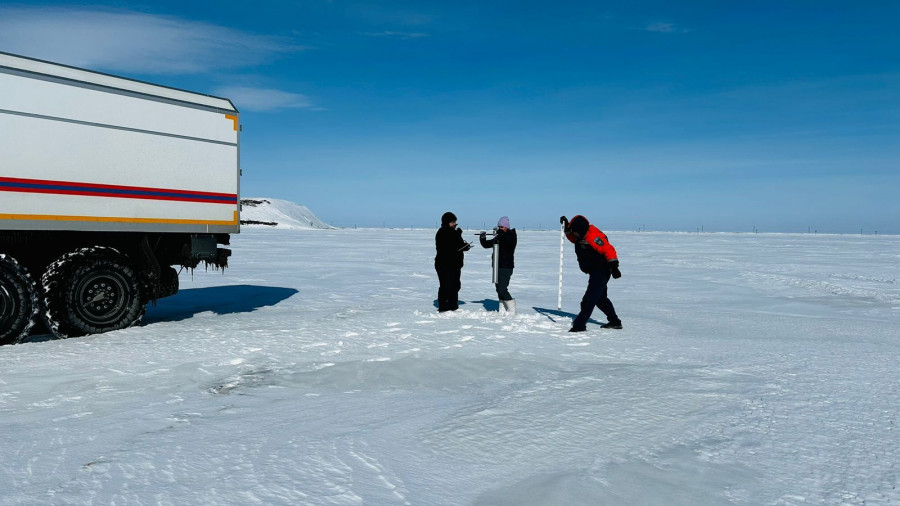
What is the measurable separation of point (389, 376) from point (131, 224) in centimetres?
494

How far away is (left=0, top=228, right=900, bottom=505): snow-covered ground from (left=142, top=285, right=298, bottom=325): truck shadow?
0.38 m

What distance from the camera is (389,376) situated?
612 cm

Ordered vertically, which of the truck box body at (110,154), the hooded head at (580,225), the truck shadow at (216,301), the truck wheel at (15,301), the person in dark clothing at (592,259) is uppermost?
the truck box body at (110,154)

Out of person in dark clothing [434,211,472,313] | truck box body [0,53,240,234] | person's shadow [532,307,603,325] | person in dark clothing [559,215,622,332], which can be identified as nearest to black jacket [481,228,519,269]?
person in dark clothing [434,211,472,313]

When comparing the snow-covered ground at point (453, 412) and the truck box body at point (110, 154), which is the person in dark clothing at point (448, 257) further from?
the truck box body at point (110, 154)

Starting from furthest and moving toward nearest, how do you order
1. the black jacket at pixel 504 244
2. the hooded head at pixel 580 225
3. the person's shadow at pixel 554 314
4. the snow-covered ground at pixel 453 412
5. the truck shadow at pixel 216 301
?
the truck shadow at pixel 216 301 < the person's shadow at pixel 554 314 < the black jacket at pixel 504 244 < the hooded head at pixel 580 225 < the snow-covered ground at pixel 453 412

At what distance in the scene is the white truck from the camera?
7.59 meters

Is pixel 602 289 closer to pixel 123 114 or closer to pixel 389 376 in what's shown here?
pixel 389 376

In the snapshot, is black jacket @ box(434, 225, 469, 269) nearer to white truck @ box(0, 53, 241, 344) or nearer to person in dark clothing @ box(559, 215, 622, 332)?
person in dark clothing @ box(559, 215, 622, 332)

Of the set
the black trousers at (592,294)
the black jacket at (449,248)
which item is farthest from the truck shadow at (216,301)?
the black trousers at (592,294)

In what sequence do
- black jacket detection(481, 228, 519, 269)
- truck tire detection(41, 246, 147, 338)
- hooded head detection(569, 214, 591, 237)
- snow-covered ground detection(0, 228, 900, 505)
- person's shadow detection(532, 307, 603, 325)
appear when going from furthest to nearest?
1. person's shadow detection(532, 307, 603, 325)
2. black jacket detection(481, 228, 519, 269)
3. hooded head detection(569, 214, 591, 237)
4. truck tire detection(41, 246, 147, 338)
5. snow-covered ground detection(0, 228, 900, 505)

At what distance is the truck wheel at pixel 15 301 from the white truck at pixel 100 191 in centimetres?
1

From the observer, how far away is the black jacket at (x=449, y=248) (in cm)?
1019

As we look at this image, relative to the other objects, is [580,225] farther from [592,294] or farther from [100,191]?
[100,191]
